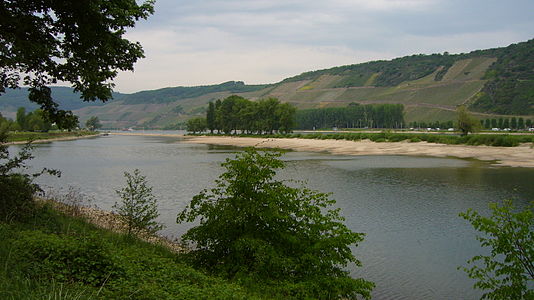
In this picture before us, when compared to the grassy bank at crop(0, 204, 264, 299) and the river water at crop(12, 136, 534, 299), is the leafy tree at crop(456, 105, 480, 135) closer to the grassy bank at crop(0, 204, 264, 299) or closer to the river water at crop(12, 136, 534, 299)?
the river water at crop(12, 136, 534, 299)

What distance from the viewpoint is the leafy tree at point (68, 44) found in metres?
11.2

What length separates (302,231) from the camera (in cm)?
1158

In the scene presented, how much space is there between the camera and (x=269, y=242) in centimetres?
1125

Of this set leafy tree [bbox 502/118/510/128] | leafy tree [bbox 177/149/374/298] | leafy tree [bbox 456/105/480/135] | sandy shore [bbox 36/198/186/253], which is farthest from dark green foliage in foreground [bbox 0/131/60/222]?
leafy tree [bbox 502/118/510/128]

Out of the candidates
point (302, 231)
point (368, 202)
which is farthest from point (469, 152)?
point (302, 231)

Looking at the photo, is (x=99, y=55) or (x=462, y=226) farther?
(x=462, y=226)

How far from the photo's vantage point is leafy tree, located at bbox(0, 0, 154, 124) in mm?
11219

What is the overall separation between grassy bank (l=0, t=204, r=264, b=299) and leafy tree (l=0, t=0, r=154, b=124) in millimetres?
4411

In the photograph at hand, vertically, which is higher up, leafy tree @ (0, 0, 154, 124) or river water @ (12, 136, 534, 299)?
leafy tree @ (0, 0, 154, 124)

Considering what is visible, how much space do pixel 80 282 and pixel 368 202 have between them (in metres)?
24.4

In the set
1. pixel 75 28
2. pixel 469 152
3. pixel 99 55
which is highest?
pixel 75 28

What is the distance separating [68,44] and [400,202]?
943 inches

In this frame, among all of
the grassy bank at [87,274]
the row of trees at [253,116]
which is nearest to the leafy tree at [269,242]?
the grassy bank at [87,274]

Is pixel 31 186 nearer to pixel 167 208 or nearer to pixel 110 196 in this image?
pixel 167 208
